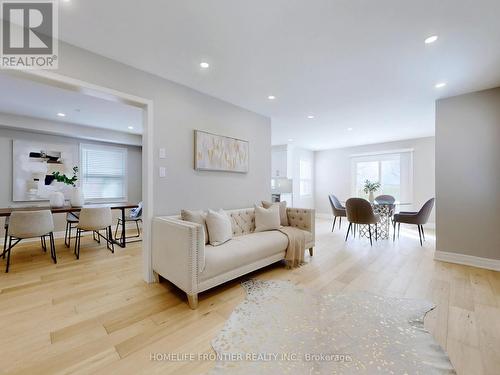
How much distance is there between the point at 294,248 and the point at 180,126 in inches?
87.0

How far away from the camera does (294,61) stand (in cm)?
246

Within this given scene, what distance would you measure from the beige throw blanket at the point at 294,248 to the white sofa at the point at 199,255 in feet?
0.23

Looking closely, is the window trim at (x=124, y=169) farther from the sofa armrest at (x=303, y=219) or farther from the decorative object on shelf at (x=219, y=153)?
the sofa armrest at (x=303, y=219)

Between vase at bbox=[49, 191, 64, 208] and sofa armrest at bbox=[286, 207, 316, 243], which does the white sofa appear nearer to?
sofa armrest at bbox=[286, 207, 316, 243]

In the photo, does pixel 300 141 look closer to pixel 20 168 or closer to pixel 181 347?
pixel 181 347

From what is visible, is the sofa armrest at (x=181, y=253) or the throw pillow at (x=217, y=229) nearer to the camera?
the sofa armrest at (x=181, y=253)

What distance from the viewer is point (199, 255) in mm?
2090

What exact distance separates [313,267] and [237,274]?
118 centimetres

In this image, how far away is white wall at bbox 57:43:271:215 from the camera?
2.30 metres

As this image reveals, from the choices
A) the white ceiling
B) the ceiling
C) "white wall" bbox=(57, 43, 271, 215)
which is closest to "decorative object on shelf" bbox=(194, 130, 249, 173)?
"white wall" bbox=(57, 43, 271, 215)

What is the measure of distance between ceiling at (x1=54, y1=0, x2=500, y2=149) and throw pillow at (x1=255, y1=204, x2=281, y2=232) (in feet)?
5.59

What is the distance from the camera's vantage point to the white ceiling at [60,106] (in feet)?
10.1

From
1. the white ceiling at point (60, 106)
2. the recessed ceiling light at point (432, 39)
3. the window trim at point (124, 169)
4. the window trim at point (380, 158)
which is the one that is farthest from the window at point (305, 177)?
the recessed ceiling light at point (432, 39)

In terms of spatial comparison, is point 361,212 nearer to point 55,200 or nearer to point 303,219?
point 303,219
